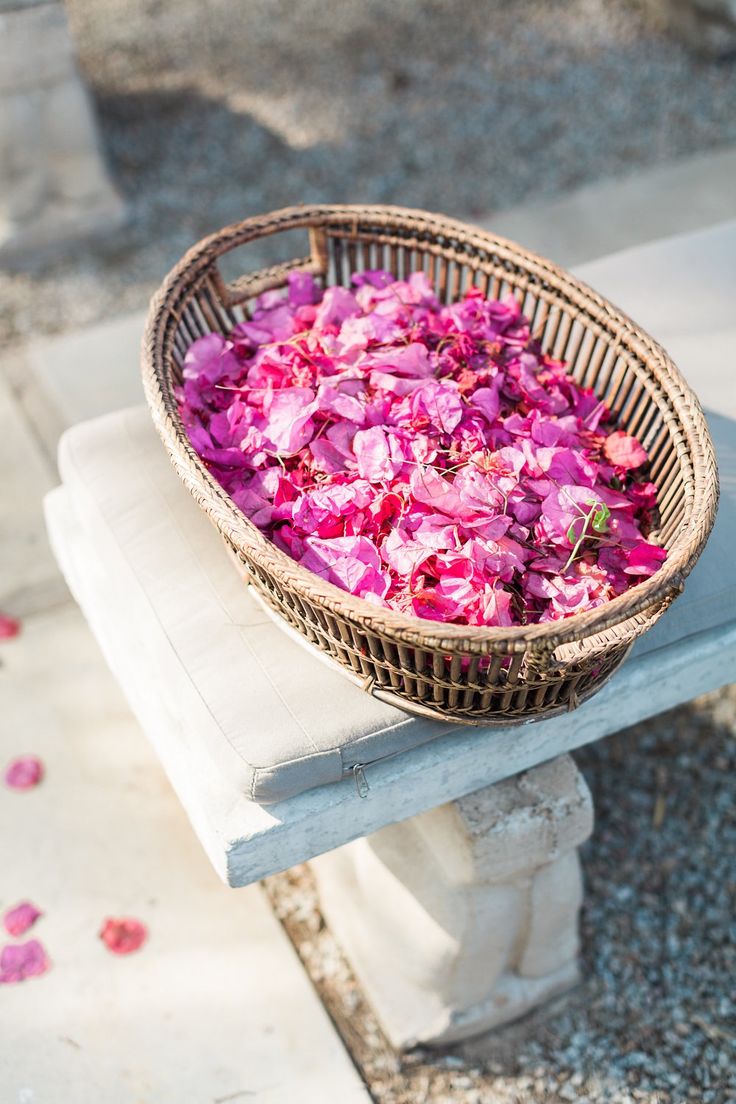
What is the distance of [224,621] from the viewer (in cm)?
133

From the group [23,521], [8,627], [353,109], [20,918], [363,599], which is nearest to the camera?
[363,599]

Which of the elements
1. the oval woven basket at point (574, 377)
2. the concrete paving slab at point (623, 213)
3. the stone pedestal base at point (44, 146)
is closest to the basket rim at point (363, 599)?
the oval woven basket at point (574, 377)

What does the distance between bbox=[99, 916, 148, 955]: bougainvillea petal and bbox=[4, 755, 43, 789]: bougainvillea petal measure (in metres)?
0.31

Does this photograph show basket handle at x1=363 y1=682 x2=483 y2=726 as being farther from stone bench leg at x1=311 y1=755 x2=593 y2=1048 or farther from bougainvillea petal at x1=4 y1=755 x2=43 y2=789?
bougainvillea petal at x1=4 y1=755 x2=43 y2=789

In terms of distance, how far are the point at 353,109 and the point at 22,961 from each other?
2.93 metres

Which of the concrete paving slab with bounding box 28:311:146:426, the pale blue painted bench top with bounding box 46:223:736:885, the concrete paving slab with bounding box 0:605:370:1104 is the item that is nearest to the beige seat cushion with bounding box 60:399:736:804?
the pale blue painted bench top with bounding box 46:223:736:885

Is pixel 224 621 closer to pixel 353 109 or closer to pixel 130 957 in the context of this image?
pixel 130 957

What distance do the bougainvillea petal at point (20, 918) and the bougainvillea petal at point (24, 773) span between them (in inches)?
8.9

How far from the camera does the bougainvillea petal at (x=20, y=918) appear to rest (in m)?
1.63

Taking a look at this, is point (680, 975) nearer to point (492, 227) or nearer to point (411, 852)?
point (411, 852)

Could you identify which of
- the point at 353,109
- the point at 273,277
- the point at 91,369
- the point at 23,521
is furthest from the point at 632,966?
the point at 353,109

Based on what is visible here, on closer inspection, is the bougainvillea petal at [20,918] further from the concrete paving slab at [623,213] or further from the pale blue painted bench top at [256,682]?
the concrete paving slab at [623,213]

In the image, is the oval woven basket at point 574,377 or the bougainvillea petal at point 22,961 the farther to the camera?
the bougainvillea petal at point 22,961

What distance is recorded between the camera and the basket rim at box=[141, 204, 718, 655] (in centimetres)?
102
